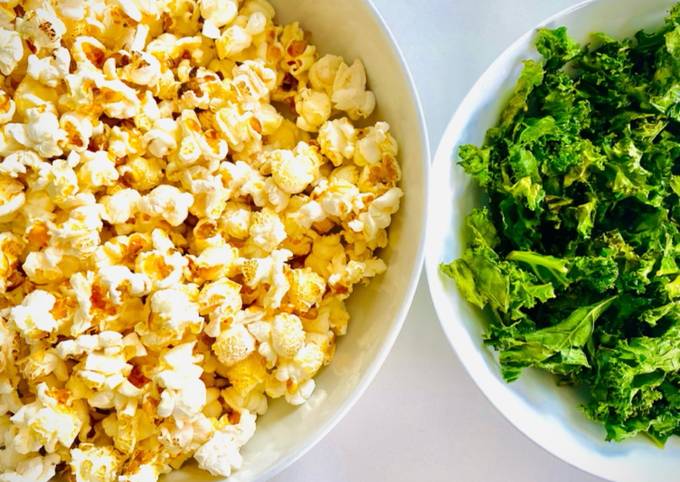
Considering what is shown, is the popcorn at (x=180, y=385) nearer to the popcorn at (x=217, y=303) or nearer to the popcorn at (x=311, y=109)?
the popcorn at (x=217, y=303)

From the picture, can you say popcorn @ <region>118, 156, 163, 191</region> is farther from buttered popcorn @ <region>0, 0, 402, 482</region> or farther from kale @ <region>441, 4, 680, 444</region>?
kale @ <region>441, 4, 680, 444</region>

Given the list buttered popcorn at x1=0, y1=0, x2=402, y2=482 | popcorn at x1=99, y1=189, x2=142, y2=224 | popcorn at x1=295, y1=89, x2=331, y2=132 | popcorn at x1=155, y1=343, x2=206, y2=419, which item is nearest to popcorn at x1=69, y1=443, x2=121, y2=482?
buttered popcorn at x1=0, y1=0, x2=402, y2=482

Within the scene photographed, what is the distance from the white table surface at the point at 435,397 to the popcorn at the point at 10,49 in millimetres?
621

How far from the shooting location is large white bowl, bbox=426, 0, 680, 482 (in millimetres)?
1165

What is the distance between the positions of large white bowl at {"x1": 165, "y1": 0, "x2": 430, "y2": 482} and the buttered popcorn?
2 centimetres

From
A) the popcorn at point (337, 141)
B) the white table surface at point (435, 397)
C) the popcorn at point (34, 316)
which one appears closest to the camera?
the popcorn at point (34, 316)

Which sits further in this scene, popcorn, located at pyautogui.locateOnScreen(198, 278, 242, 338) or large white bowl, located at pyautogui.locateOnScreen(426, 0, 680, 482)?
large white bowl, located at pyautogui.locateOnScreen(426, 0, 680, 482)

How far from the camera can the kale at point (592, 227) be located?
1104 mm

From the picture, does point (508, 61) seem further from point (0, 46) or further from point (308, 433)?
point (0, 46)

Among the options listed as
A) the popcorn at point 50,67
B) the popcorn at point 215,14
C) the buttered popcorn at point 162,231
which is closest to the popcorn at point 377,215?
the buttered popcorn at point 162,231

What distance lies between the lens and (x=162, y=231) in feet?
3.57

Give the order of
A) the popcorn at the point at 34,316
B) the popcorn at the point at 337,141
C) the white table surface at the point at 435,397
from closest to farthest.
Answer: the popcorn at the point at 34,316, the popcorn at the point at 337,141, the white table surface at the point at 435,397

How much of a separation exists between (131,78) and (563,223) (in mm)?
669

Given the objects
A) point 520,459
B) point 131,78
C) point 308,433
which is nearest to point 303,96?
point 131,78
